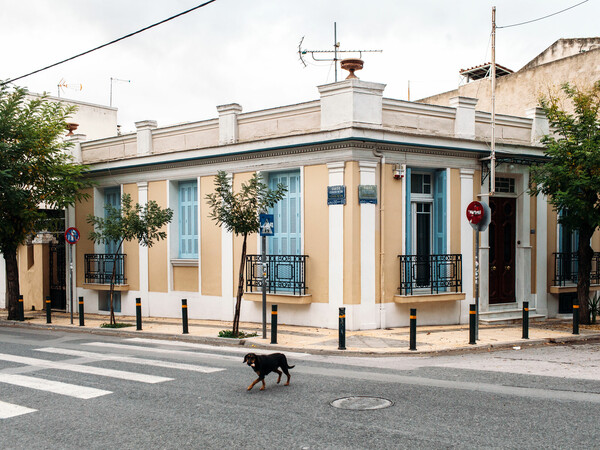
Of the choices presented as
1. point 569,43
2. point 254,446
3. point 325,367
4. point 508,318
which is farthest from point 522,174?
point 254,446

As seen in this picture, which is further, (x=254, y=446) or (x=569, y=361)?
(x=569, y=361)

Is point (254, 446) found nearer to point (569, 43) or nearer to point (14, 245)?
point (14, 245)

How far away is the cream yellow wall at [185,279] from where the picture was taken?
18.8 meters

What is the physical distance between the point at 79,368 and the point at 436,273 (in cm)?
941

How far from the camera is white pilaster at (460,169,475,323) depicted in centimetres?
1670

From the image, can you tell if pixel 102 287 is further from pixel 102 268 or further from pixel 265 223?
pixel 265 223

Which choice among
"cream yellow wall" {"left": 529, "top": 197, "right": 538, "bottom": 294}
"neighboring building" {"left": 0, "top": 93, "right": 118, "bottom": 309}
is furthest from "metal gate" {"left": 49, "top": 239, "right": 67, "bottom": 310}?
"cream yellow wall" {"left": 529, "top": 197, "right": 538, "bottom": 294}

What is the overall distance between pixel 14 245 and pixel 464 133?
14097 mm

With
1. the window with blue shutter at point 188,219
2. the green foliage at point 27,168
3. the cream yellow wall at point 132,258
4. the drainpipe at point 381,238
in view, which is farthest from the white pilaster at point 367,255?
the green foliage at point 27,168

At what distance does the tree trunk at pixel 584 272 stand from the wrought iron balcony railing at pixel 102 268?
45.7ft

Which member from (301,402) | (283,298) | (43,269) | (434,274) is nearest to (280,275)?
(283,298)

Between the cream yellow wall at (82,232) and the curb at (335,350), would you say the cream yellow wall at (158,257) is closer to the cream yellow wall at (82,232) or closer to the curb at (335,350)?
the curb at (335,350)

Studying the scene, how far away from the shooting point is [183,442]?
651 centimetres

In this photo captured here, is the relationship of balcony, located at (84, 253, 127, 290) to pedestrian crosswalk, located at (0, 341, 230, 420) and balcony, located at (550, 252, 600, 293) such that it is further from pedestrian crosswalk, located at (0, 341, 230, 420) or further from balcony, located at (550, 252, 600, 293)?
balcony, located at (550, 252, 600, 293)
